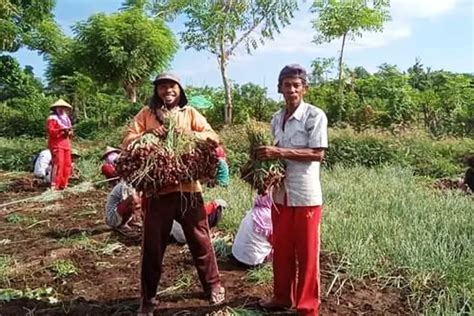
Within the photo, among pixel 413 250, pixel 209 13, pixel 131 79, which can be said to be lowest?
pixel 413 250

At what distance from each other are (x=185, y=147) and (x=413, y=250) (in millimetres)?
1859

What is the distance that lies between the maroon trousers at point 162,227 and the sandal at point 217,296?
0.96 ft

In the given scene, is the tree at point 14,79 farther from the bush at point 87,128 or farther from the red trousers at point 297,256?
the red trousers at point 297,256

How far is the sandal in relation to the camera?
4.23 m

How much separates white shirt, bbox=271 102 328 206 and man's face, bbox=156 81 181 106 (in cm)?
78

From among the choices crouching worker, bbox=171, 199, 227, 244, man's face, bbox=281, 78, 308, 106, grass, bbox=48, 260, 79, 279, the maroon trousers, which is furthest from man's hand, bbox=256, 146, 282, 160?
grass, bbox=48, 260, 79, 279

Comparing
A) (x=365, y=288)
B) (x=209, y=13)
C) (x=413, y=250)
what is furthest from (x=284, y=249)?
(x=209, y=13)

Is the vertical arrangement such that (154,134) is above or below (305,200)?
above

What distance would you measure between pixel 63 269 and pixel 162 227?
62.4 inches

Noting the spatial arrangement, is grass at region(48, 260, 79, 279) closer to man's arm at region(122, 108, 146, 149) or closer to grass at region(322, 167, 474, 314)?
man's arm at region(122, 108, 146, 149)

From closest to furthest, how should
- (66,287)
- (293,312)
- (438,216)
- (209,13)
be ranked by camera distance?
(293,312), (66,287), (438,216), (209,13)

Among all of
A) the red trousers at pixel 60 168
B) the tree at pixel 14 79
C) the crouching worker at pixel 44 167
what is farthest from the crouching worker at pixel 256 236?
the tree at pixel 14 79

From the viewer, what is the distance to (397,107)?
17.6m

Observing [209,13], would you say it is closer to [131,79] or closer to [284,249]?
[131,79]
